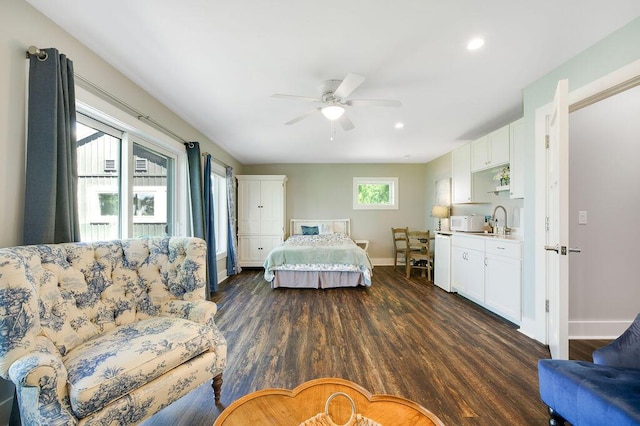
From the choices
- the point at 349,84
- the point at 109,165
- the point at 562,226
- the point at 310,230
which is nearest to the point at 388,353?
the point at 562,226

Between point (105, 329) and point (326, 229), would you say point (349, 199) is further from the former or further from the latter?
point (105, 329)

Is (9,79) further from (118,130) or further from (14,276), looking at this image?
(14,276)

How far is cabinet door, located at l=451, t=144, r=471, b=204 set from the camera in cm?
388

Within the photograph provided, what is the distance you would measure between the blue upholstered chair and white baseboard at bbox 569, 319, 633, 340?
130cm

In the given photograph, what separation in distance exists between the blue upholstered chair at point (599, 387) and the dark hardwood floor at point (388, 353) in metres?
0.40

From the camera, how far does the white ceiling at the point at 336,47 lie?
1490 mm

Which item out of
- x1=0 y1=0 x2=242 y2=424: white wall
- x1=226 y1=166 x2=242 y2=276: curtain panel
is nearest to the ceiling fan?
x1=0 y1=0 x2=242 y2=424: white wall

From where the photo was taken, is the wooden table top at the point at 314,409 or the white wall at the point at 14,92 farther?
the white wall at the point at 14,92

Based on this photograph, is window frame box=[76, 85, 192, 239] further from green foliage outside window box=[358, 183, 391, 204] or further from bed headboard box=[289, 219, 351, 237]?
green foliage outside window box=[358, 183, 391, 204]

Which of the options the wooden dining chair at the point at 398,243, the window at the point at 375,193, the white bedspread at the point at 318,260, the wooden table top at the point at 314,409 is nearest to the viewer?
the wooden table top at the point at 314,409

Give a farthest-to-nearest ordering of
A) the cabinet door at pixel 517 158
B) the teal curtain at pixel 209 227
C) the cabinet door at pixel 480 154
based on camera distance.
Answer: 1. the teal curtain at pixel 209 227
2. the cabinet door at pixel 480 154
3. the cabinet door at pixel 517 158

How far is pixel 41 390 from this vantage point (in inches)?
36.4

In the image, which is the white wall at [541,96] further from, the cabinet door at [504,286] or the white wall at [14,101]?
the white wall at [14,101]

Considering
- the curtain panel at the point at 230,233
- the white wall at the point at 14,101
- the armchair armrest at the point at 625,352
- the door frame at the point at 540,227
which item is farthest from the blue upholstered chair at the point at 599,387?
the curtain panel at the point at 230,233
